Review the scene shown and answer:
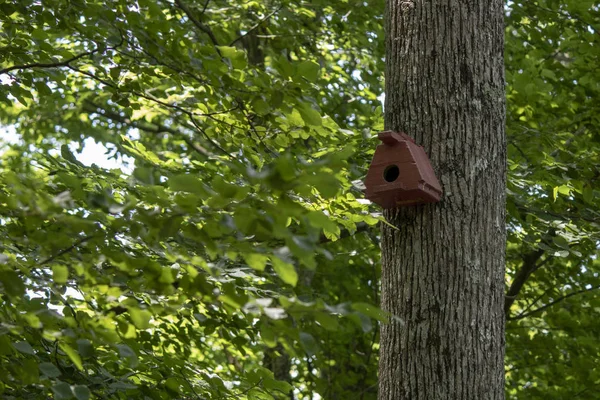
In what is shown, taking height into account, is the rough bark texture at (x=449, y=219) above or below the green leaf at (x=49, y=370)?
above

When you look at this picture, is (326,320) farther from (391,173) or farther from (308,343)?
(391,173)

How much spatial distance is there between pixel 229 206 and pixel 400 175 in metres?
1.03

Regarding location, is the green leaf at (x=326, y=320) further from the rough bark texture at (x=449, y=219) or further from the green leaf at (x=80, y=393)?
the rough bark texture at (x=449, y=219)

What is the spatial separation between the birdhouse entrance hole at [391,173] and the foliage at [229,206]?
0.13 meters

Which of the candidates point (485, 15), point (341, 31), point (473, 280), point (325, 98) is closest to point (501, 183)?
point (473, 280)

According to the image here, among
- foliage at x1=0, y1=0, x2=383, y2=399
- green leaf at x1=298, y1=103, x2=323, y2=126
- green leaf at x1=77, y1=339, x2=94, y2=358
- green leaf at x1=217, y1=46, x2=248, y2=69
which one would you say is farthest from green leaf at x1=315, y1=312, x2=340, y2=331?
green leaf at x1=217, y1=46, x2=248, y2=69

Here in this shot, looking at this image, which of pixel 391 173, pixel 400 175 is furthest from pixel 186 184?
pixel 391 173

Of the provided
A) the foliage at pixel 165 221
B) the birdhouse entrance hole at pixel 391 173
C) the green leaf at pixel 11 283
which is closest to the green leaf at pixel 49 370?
the foliage at pixel 165 221

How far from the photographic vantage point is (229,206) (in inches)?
68.3

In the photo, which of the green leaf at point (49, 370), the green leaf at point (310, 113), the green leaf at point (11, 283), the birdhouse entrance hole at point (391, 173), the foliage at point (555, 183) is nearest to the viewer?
the green leaf at point (11, 283)

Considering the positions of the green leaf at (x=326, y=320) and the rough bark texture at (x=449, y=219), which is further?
the rough bark texture at (x=449, y=219)

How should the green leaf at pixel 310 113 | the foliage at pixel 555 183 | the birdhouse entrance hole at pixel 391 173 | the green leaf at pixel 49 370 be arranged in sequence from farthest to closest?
the foliage at pixel 555 183, the birdhouse entrance hole at pixel 391 173, the green leaf at pixel 310 113, the green leaf at pixel 49 370

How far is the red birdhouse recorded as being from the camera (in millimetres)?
2600

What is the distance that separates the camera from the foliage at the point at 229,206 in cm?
176
